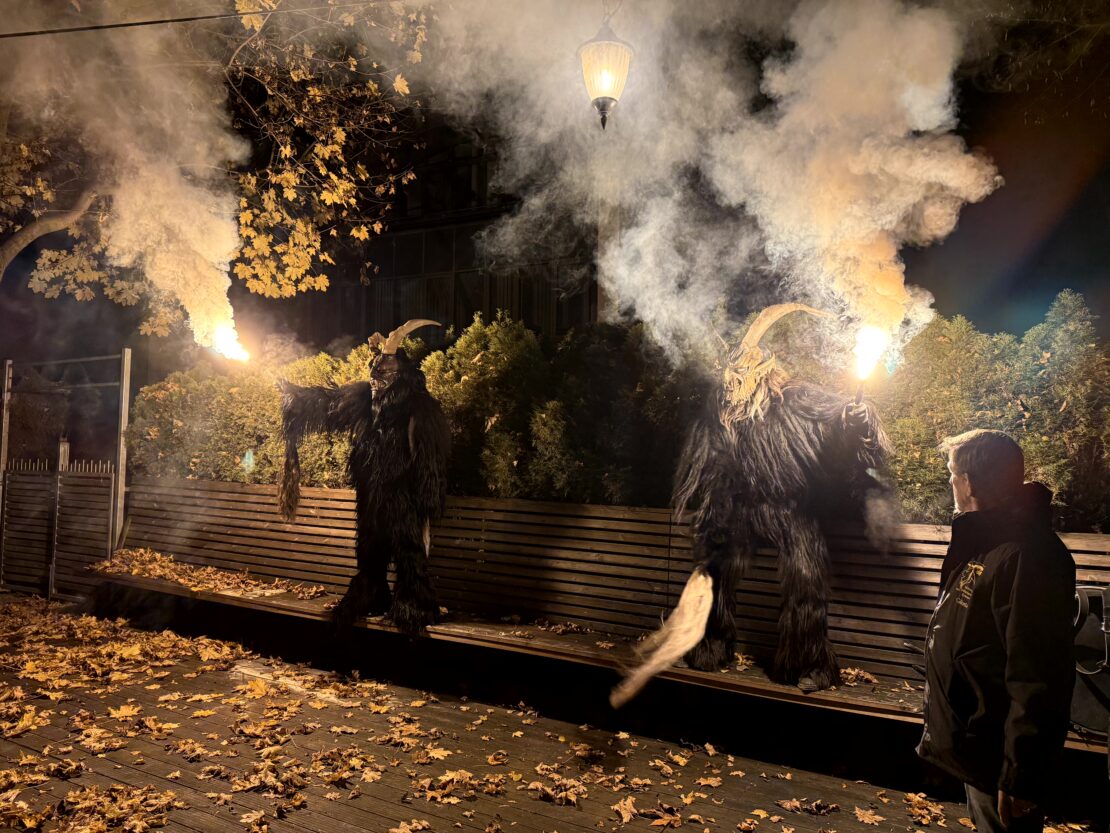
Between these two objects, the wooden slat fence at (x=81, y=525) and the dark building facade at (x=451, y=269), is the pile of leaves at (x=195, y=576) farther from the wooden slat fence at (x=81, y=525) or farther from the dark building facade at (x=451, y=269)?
the dark building facade at (x=451, y=269)

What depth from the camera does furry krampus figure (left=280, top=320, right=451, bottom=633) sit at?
704cm

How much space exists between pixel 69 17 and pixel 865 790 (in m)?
11.9

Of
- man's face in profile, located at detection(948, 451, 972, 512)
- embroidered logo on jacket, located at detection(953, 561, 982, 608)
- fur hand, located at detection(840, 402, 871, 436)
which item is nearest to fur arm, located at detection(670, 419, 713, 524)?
fur hand, located at detection(840, 402, 871, 436)

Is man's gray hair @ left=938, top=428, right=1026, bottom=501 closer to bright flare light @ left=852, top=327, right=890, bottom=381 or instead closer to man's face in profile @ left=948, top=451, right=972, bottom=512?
man's face in profile @ left=948, top=451, right=972, bottom=512

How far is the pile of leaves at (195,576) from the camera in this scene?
8547 millimetres

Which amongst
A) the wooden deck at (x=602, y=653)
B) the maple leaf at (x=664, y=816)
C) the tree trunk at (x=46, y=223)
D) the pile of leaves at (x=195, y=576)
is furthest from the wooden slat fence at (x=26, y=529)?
the maple leaf at (x=664, y=816)

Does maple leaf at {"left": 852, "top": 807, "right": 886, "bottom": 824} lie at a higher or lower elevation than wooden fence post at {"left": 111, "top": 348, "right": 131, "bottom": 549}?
lower

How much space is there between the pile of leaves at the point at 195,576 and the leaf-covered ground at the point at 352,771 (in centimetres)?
147

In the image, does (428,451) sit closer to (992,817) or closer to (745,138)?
(745,138)

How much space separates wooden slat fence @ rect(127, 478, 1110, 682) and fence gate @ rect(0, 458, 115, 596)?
67 centimetres

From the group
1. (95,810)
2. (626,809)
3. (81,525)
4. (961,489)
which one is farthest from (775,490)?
(81,525)

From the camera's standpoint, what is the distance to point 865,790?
4.96 metres

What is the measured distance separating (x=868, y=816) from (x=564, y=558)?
10.8 feet

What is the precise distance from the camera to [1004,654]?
9.64ft
